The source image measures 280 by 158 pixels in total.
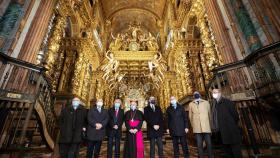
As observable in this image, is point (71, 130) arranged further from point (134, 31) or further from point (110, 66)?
point (134, 31)

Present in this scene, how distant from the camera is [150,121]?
3357 mm

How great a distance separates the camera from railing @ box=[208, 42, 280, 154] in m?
3.11

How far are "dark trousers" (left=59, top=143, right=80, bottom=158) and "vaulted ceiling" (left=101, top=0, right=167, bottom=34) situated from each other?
648 inches

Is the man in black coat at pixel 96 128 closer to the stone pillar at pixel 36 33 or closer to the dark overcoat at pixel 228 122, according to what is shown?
the dark overcoat at pixel 228 122

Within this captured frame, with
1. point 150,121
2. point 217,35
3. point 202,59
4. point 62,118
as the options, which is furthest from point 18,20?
point 202,59

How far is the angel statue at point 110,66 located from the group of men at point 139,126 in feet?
32.9

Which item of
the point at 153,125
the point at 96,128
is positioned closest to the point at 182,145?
the point at 153,125

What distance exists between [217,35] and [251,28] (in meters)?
1.01

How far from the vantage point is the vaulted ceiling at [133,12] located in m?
17.1

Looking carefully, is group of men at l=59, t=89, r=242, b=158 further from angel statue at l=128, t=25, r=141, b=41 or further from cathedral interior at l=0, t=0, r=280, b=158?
angel statue at l=128, t=25, r=141, b=41

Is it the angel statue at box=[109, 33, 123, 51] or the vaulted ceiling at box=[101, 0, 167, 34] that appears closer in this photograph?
the angel statue at box=[109, 33, 123, 51]

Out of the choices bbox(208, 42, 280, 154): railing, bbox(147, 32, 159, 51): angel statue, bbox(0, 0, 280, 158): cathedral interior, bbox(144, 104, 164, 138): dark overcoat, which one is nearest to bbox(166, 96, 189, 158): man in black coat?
bbox(144, 104, 164, 138): dark overcoat

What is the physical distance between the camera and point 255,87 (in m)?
3.52

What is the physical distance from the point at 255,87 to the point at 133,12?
58.4 ft
